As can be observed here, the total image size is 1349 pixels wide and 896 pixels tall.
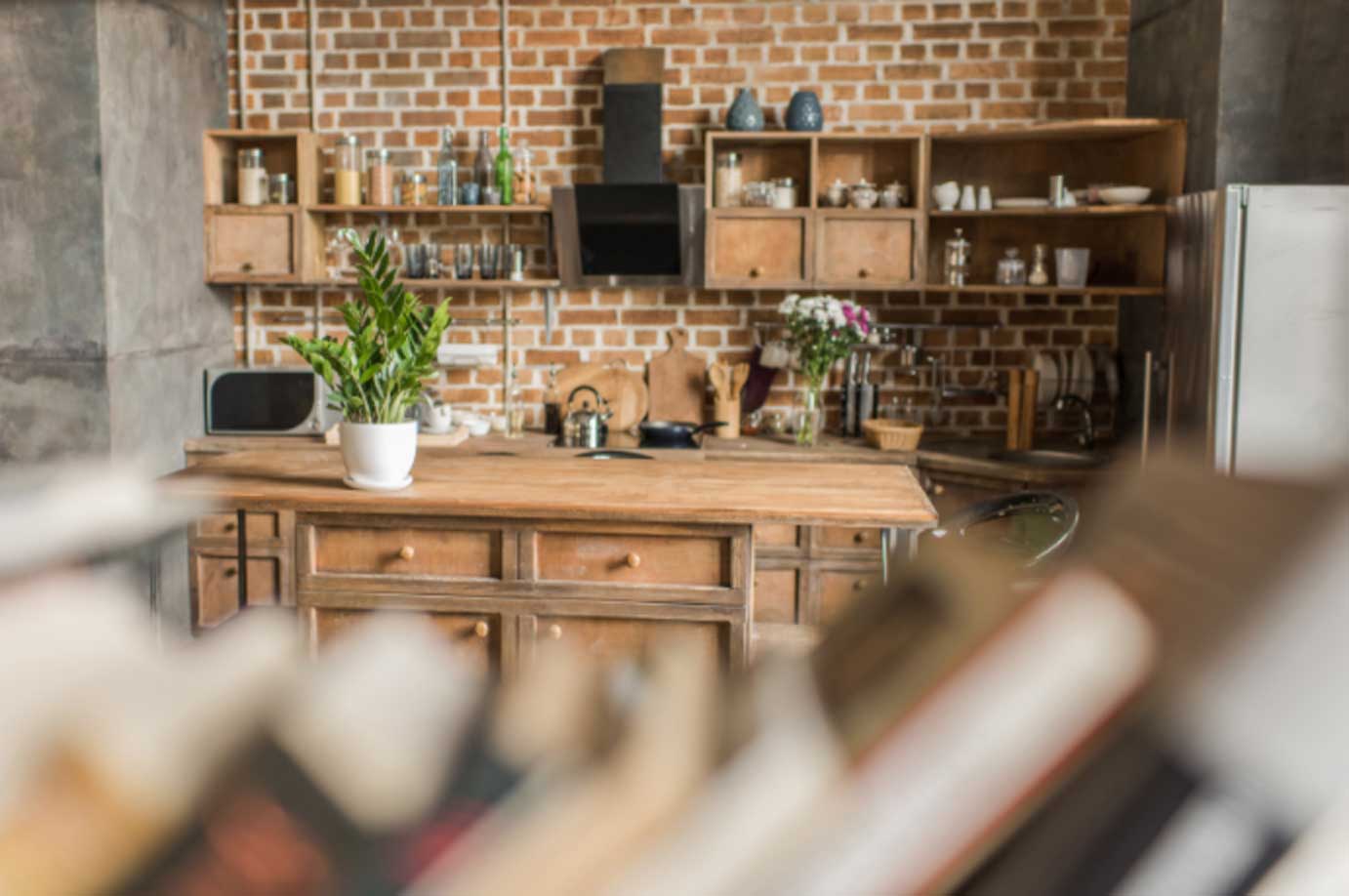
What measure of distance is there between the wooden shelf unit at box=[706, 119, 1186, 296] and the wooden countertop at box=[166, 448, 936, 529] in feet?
4.64

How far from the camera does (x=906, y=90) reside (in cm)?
516

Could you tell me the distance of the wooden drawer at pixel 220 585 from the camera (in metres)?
4.84

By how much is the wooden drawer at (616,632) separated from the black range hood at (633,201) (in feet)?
7.45

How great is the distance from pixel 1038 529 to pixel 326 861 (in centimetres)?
310

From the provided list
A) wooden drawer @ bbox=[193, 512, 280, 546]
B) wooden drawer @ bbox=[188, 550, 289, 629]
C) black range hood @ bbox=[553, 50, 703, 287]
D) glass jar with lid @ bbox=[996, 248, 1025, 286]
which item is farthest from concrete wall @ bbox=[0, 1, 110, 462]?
glass jar with lid @ bbox=[996, 248, 1025, 286]

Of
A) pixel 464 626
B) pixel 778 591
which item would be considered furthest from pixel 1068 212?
pixel 464 626

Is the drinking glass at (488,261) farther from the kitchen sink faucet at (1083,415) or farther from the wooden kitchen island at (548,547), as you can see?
the kitchen sink faucet at (1083,415)

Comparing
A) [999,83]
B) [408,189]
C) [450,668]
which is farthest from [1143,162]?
[450,668]

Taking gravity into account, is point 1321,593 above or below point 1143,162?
below

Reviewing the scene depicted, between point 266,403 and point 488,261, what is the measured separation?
3.68 feet

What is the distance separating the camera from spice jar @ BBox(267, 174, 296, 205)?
5.11 metres

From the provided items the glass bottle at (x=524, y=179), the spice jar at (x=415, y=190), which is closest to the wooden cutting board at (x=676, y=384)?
the glass bottle at (x=524, y=179)

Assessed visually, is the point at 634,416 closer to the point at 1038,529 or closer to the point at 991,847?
the point at 1038,529

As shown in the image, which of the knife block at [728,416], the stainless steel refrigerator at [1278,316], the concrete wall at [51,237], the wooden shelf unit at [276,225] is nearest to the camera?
the stainless steel refrigerator at [1278,316]
